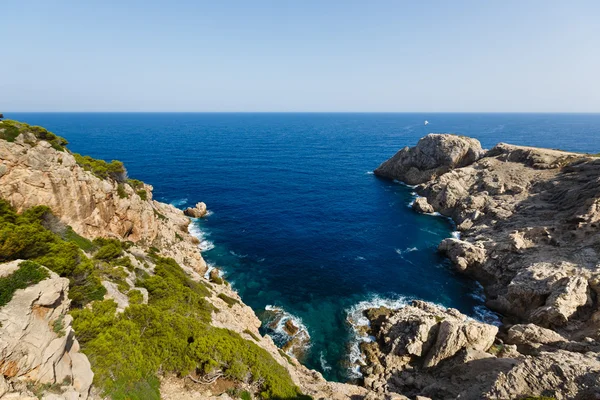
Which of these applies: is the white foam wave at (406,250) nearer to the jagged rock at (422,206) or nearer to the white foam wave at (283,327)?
the jagged rock at (422,206)

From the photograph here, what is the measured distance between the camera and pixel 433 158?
106250mm

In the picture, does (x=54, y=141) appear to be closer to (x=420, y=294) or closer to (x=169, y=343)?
(x=169, y=343)

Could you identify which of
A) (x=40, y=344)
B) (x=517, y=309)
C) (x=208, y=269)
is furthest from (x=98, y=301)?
(x=517, y=309)

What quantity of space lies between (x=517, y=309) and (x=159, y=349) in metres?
49.3

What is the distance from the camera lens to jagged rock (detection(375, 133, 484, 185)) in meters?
102

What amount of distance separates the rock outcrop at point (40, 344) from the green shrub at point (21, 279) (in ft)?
0.90

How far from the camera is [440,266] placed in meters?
57.0

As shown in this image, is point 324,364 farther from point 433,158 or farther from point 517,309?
point 433,158

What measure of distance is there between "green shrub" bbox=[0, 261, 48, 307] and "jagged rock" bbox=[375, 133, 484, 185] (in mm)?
107570

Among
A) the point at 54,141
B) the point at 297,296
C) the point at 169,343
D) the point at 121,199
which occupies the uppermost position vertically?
the point at 54,141

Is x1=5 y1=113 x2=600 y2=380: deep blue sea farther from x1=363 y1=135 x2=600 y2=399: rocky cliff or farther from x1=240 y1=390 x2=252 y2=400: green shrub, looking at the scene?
x1=240 y1=390 x2=252 y2=400: green shrub

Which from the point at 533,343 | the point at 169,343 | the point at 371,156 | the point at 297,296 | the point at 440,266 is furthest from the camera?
the point at 371,156

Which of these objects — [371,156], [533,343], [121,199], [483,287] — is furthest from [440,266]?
[371,156]

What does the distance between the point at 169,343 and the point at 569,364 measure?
112ft
